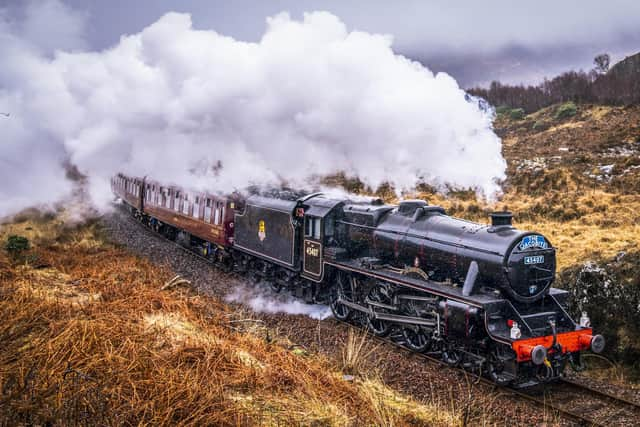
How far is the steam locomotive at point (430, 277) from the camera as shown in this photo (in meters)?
7.79

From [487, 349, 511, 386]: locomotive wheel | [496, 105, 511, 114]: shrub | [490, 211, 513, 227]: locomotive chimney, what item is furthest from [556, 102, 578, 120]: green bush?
[487, 349, 511, 386]: locomotive wheel

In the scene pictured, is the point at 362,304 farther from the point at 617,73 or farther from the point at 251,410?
the point at 617,73

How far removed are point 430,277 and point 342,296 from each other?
2630mm

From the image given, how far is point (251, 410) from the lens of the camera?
5078 mm

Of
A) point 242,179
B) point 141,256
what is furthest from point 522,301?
point 141,256

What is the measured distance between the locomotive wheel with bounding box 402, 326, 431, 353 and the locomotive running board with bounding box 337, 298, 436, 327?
0.18 m

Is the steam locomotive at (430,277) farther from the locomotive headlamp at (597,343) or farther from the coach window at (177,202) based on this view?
the coach window at (177,202)

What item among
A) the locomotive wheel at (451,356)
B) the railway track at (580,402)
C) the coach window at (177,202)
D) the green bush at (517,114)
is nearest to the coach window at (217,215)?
the coach window at (177,202)

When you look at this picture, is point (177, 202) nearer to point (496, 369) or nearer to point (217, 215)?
point (217, 215)

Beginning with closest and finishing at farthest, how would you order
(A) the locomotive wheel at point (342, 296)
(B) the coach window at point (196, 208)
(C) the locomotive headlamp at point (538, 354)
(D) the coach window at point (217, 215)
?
(C) the locomotive headlamp at point (538, 354) < (A) the locomotive wheel at point (342, 296) < (D) the coach window at point (217, 215) < (B) the coach window at point (196, 208)

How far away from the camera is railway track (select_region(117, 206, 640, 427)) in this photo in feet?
22.1

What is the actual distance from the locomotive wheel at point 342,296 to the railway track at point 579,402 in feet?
9.54

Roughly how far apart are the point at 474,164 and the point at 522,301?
11.7 feet

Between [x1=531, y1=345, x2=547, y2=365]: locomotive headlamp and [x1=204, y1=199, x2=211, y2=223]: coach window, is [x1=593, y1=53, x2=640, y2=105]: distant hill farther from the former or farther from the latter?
[x1=531, y1=345, x2=547, y2=365]: locomotive headlamp
